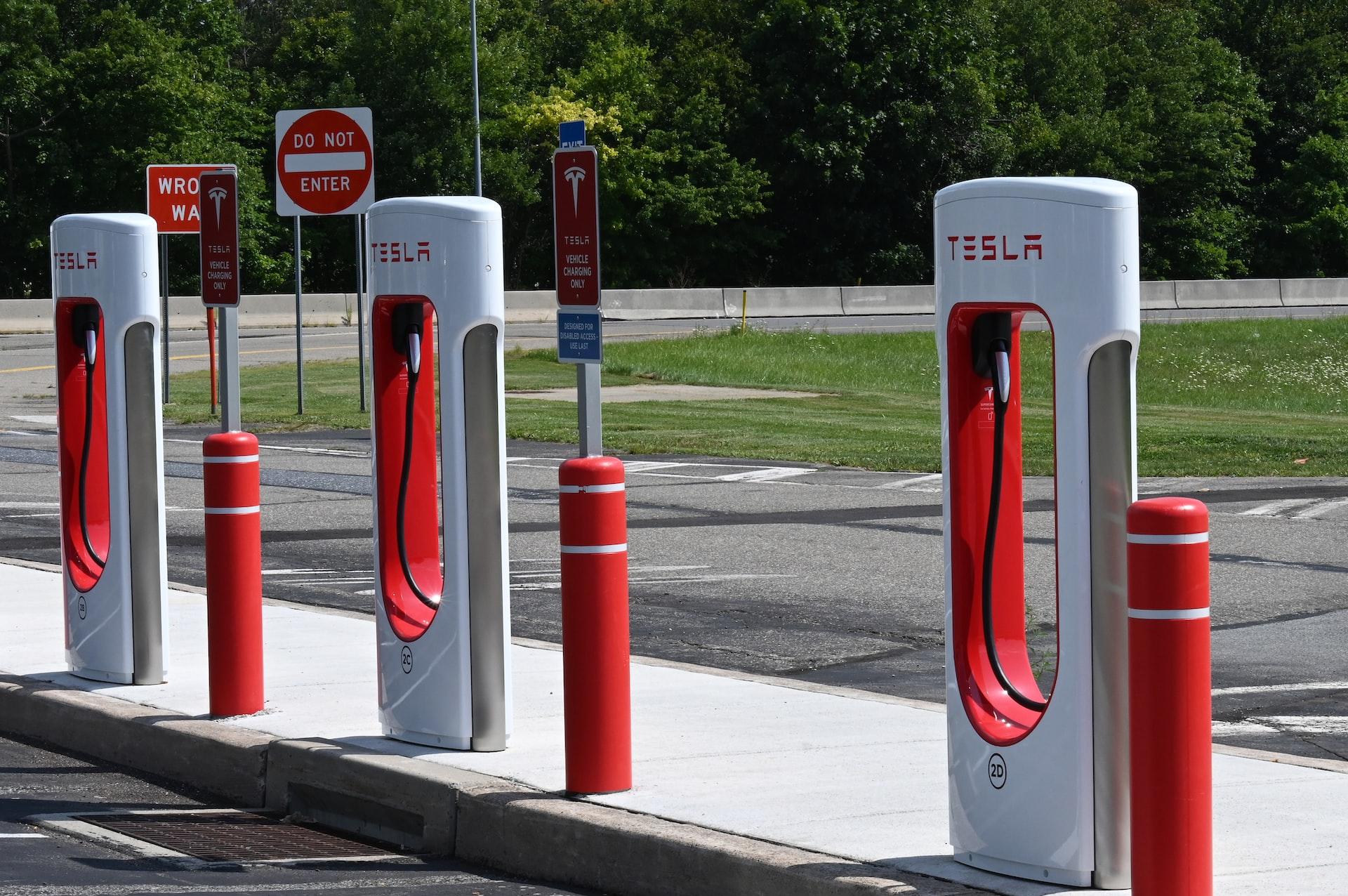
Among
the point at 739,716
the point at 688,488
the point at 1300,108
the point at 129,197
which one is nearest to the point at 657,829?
the point at 739,716

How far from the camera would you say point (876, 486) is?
15.7m

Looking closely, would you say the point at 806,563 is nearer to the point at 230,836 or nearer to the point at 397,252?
the point at 397,252

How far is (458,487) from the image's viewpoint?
624 centimetres

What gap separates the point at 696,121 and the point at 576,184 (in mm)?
58335

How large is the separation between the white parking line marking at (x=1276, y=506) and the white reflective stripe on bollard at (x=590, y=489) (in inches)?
360

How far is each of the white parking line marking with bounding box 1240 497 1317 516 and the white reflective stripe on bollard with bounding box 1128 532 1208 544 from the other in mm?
9866

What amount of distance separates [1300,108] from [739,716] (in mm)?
71193

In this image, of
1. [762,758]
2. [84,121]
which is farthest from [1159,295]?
[762,758]

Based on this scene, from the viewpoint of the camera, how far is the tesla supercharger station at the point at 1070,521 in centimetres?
464

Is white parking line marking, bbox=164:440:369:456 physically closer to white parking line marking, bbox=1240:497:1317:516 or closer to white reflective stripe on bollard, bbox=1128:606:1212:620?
white parking line marking, bbox=1240:497:1317:516

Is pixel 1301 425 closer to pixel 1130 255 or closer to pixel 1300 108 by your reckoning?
pixel 1130 255

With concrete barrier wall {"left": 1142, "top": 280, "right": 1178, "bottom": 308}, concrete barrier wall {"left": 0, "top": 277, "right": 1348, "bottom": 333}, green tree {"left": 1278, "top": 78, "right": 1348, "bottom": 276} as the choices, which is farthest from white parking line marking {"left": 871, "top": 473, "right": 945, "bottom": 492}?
green tree {"left": 1278, "top": 78, "right": 1348, "bottom": 276}

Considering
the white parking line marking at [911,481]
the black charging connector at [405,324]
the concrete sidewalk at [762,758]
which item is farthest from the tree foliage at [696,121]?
the black charging connector at [405,324]

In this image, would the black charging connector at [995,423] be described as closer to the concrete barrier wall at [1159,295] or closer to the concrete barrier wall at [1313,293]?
the concrete barrier wall at [1159,295]
